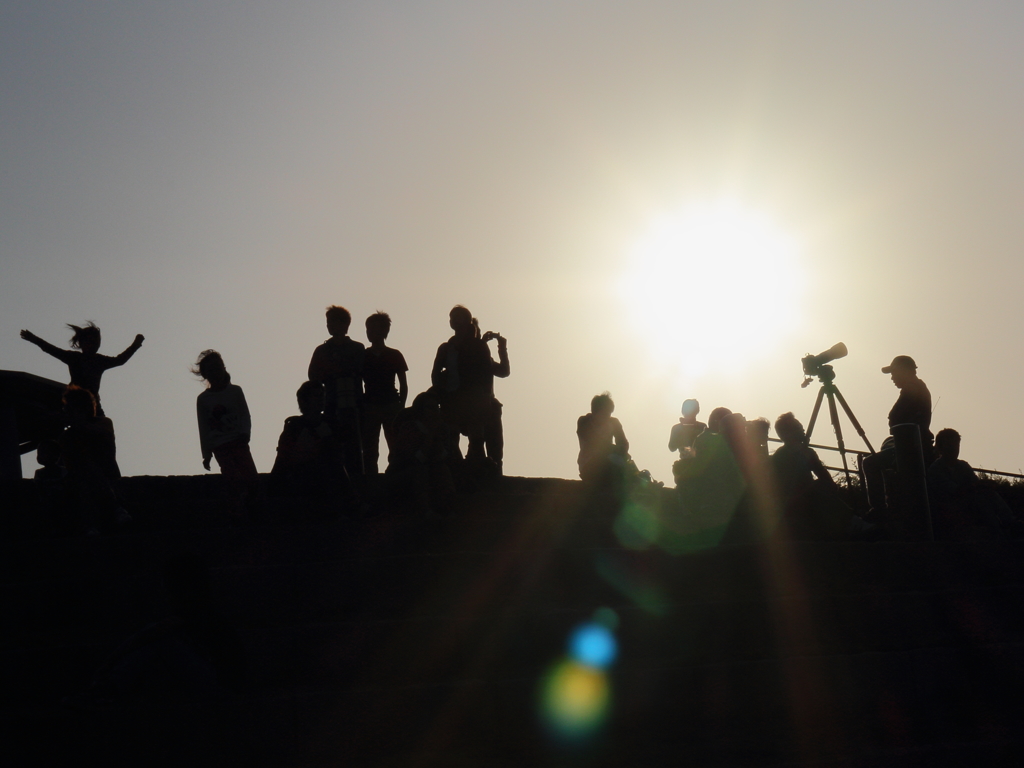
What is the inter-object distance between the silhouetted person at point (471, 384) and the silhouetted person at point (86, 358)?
2.91 metres

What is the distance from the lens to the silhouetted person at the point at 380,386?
7977 mm

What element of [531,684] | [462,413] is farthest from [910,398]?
[531,684]

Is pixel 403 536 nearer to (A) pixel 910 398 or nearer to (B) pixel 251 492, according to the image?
(B) pixel 251 492

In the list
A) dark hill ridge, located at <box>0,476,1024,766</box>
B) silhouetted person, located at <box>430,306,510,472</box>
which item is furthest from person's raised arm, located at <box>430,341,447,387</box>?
dark hill ridge, located at <box>0,476,1024,766</box>

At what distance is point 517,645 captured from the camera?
4.88 meters

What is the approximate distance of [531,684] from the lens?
4.48m

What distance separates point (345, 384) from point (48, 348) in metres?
2.96

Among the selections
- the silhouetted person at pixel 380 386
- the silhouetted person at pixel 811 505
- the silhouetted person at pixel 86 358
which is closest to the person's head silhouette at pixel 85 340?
the silhouetted person at pixel 86 358

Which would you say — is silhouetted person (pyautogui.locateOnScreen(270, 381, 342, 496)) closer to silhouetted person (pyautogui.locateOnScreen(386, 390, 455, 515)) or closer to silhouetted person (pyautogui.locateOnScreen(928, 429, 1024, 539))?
silhouetted person (pyautogui.locateOnScreen(386, 390, 455, 515))

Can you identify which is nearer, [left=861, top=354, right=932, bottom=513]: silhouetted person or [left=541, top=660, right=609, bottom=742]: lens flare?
[left=541, top=660, right=609, bottom=742]: lens flare

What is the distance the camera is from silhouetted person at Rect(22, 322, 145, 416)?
8.95 metres

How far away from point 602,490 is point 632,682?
3.84 meters

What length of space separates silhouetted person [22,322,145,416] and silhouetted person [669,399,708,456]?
192 inches

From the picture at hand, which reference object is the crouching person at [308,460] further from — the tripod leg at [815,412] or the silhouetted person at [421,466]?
the tripod leg at [815,412]
